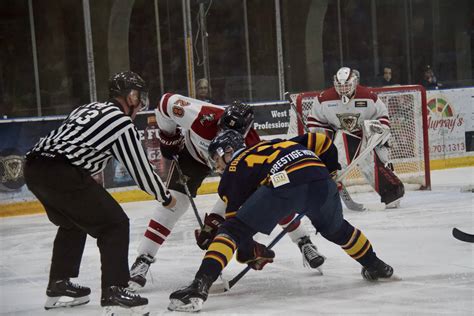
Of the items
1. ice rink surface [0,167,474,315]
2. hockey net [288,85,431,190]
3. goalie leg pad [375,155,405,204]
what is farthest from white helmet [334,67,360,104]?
hockey net [288,85,431,190]

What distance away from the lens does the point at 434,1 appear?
11.2 m

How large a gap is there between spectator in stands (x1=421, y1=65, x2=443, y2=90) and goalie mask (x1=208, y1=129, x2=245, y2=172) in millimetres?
7360

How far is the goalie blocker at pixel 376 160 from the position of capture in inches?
241

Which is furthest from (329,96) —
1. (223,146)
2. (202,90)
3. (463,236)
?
(223,146)

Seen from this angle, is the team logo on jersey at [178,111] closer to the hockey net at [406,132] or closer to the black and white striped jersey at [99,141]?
the black and white striped jersey at [99,141]

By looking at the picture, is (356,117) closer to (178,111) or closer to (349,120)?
(349,120)

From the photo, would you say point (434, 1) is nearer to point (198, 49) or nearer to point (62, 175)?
point (198, 49)

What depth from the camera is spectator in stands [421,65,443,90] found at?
1065 cm

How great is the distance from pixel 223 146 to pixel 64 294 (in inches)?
34.1

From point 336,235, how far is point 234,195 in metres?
0.50

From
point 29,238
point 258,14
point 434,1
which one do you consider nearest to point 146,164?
point 29,238

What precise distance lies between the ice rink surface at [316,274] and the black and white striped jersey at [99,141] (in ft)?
1.92

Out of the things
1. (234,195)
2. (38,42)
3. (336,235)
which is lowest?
(336,235)

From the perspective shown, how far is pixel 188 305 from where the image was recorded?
3316mm
